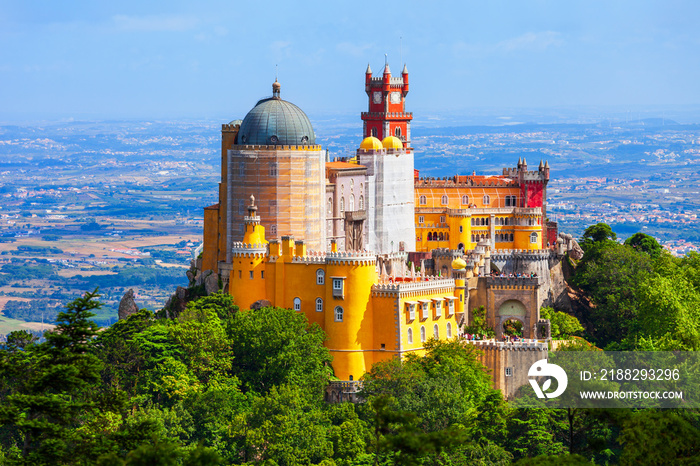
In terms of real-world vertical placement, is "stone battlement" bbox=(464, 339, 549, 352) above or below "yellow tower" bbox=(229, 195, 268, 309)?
below

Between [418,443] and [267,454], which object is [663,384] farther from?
[418,443]

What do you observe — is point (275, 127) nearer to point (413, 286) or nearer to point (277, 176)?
point (277, 176)

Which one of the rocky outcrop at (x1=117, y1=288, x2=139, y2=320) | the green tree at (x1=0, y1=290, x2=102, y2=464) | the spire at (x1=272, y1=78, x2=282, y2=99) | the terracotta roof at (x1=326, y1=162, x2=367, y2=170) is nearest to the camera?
the green tree at (x1=0, y1=290, x2=102, y2=464)

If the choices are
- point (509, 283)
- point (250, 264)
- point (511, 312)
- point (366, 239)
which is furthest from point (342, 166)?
point (511, 312)

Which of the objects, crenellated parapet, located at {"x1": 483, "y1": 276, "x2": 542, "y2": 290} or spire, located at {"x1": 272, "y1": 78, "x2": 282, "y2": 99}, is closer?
crenellated parapet, located at {"x1": 483, "y1": 276, "x2": 542, "y2": 290}

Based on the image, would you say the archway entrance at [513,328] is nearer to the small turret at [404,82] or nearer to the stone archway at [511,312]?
the stone archway at [511,312]

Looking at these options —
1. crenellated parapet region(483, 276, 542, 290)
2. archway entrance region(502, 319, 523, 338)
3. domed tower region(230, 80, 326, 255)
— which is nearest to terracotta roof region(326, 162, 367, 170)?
domed tower region(230, 80, 326, 255)

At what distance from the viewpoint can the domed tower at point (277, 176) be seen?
118000mm

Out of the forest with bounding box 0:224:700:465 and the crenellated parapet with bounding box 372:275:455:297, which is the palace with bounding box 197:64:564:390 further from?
the forest with bounding box 0:224:700:465

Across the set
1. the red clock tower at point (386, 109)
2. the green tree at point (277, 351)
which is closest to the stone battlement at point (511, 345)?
the green tree at point (277, 351)

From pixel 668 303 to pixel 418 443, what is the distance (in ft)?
175

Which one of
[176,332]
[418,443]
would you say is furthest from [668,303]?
[418,443]

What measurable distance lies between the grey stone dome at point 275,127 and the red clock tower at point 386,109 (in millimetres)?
38389

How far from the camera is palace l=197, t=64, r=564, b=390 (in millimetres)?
108938
